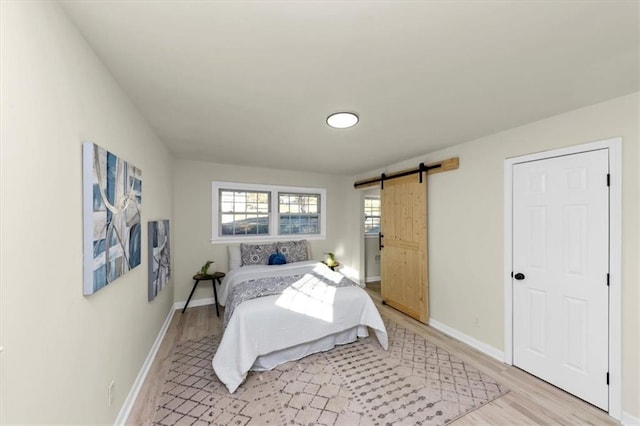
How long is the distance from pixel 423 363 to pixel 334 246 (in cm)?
305

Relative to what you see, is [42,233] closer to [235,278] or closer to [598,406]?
[235,278]

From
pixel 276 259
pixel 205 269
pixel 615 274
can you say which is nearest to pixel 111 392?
pixel 205 269

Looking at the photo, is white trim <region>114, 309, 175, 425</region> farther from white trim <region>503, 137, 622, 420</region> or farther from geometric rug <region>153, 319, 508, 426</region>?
white trim <region>503, 137, 622, 420</region>

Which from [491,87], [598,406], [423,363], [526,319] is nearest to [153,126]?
[491,87]

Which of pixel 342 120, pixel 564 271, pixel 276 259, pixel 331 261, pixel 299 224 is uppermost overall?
pixel 342 120

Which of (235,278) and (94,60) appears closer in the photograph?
(94,60)

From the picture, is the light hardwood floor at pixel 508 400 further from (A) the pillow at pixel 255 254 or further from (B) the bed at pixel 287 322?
(A) the pillow at pixel 255 254

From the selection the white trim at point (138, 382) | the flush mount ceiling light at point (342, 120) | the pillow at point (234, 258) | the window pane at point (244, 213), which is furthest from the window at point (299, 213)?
the flush mount ceiling light at point (342, 120)

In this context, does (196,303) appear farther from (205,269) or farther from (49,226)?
(49,226)

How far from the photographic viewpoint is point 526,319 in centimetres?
251

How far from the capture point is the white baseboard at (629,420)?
72.2 inches

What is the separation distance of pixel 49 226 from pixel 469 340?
3.76 metres

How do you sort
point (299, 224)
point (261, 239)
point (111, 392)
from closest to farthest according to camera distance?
point (111, 392), point (261, 239), point (299, 224)

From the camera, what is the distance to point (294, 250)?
4602mm
